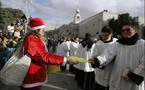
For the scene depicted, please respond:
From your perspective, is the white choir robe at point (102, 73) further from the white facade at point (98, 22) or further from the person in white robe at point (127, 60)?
the white facade at point (98, 22)

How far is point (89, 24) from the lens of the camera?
99.6 meters

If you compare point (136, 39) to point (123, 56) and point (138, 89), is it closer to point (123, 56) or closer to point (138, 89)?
point (123, 56)

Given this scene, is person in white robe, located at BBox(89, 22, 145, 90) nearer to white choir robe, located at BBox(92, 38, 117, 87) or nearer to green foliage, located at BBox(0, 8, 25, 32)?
white choir robe, located at BBox(92, 38, 117, 87)

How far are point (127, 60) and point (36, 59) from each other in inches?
59.1

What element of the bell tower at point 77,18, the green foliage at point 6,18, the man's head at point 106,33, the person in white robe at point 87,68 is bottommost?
the person in white robe at point 87,68

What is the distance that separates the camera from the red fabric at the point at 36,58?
432 cm

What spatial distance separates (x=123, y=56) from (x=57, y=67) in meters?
1.33

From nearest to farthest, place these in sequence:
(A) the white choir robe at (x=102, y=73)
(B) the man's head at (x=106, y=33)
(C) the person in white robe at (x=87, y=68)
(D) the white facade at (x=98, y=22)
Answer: (A) the white choir robe at (x=102, y=73) < (B) the man's head at (x=106, y=33) < (C) the person in white robe at (x=87, y=68) < (D) the white facade at (x=98, y=22)

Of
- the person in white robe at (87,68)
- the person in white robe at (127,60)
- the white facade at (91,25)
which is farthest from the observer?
the white facade at (91,25)

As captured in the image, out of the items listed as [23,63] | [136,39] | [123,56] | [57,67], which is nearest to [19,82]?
[23,63]

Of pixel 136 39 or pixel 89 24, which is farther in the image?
pixel 89 24

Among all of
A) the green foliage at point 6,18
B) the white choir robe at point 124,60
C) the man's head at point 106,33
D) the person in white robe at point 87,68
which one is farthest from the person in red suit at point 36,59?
the green foliage at point 6,18

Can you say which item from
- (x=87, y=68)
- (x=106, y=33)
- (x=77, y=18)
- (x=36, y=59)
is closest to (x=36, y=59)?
(x=36, y=59)

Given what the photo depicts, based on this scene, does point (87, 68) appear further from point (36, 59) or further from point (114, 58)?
point (36, 59)
